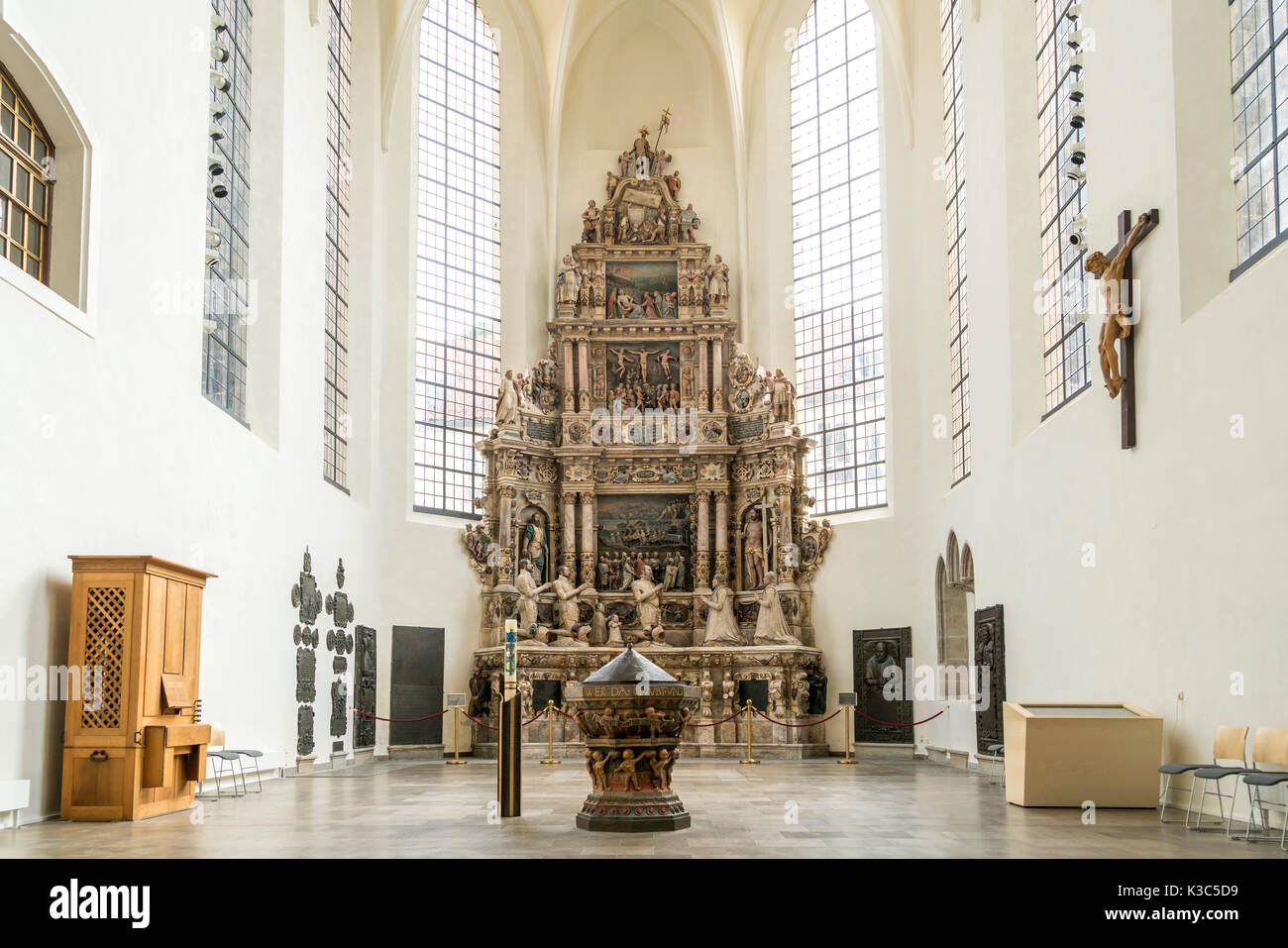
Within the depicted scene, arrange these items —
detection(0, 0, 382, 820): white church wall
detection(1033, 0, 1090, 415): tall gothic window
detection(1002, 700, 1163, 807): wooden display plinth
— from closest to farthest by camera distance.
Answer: detection(0, 0, 382, 820): white church wall, detection(1002, 700, 1163, 807): wooden display plinth, detection(1033, 0, 1090, 415): tall gothic window

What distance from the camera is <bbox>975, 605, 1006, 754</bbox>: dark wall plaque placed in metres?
17.6

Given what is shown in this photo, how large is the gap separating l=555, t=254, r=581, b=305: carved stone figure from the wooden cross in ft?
49.4

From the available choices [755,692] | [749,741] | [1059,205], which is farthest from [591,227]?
[1059,205]

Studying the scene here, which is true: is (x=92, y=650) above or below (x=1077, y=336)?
below

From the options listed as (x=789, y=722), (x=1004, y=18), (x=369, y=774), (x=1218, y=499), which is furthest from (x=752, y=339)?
(x=1218, y=499)

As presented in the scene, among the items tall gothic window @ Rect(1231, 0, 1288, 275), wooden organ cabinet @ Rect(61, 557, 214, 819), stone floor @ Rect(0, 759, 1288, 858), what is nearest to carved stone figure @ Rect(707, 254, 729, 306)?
stone floor @ Rect(0, 759, 1288, 858)

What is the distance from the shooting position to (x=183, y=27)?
14.4m

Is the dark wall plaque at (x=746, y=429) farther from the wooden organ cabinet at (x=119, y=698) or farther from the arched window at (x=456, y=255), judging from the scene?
the wooden organ cabinet at (x=119, y=698)

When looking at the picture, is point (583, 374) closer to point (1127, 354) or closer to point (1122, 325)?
point (1122, 325)

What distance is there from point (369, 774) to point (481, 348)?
36.7ft

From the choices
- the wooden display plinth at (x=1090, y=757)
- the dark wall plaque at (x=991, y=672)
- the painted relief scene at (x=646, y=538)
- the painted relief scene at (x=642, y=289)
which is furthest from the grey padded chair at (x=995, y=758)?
the painted relief scene at (x=642, y=289)

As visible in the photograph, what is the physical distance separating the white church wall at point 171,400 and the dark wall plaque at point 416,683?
224 centimetres

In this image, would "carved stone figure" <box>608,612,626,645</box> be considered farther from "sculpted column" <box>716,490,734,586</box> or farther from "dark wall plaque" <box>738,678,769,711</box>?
"dark wall plaque" <box>738,678,769,711</box>
